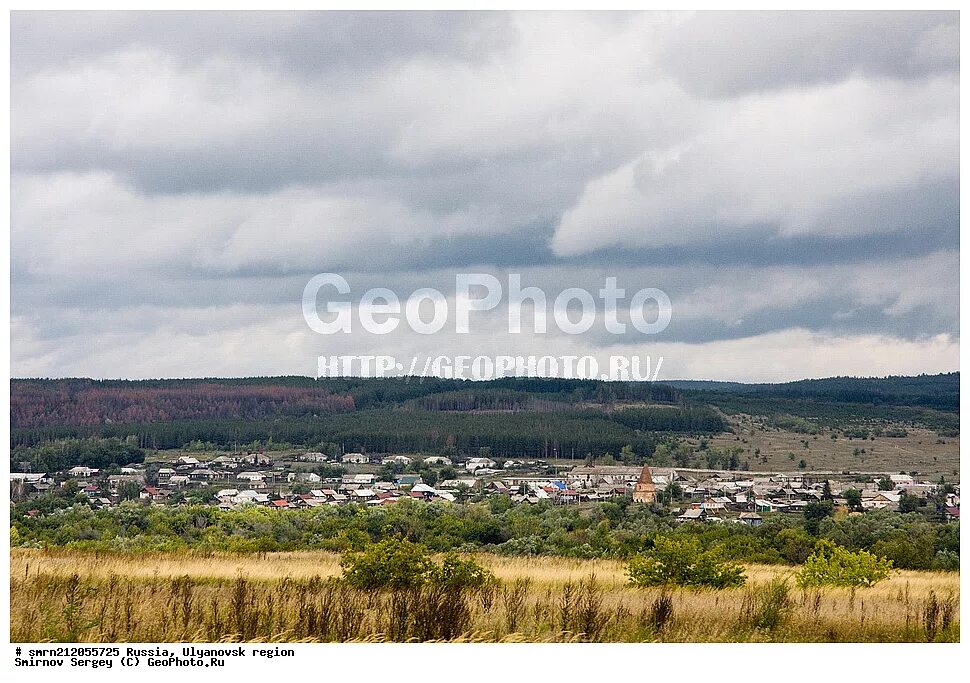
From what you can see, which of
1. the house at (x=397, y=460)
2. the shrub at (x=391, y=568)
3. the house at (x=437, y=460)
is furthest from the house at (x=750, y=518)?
the shrub at (x=391, y=568)

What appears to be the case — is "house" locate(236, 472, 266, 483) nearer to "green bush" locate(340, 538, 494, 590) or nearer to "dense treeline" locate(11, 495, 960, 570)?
"dense treeline" locate(11, 495, 960, 570)

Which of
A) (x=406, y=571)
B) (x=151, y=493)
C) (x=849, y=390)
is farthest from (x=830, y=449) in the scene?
(x=151, y=493)

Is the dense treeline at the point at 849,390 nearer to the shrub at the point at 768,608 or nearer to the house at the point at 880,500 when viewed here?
the house at the point at 880,500

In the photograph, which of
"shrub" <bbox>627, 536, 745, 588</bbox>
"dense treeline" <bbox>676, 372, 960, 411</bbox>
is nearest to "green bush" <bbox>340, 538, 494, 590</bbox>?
"shrub" <bbox>627, 536, 745, 588</bbox>

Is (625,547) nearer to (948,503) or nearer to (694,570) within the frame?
(694,570)

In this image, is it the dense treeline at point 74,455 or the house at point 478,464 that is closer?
the dense treeline at point 74,455
